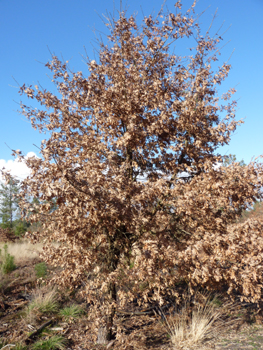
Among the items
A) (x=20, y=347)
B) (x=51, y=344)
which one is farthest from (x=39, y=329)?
(x=20, y=347)

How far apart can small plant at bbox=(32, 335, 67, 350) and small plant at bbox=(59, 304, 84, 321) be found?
1177mm

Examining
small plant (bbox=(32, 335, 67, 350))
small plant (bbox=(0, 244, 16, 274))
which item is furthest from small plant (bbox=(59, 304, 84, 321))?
small plant (bbox=(0, 244, 16, 274))

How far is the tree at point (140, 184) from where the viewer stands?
3990mm

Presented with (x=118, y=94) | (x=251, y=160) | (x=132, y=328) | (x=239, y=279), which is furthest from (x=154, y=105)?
(x=132, y=328)

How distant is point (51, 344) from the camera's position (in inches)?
221

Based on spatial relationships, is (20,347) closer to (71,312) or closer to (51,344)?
(51,344)

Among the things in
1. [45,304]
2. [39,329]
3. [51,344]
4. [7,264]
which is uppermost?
[7,264]

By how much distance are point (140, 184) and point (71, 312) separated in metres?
4.67

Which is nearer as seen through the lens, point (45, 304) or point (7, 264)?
point (45, 304)

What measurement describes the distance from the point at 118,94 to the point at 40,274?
22.6 feet

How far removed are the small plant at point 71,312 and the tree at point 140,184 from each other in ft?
5.54

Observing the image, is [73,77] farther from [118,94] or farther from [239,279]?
[239,279]

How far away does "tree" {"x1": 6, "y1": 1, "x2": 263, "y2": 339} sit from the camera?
157 inches

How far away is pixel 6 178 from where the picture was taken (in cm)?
446
